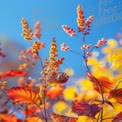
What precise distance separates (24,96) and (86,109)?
180 millimetres

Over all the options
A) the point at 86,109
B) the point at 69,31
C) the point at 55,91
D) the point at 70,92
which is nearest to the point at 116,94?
the point at 86,109

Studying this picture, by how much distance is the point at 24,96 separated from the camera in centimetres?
84

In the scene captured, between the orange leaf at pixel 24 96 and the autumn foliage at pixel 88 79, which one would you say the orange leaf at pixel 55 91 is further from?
the orange leaf at pixel 24 96

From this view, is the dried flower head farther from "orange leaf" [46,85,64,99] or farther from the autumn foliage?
"orange leaf" [46,85,64,99]

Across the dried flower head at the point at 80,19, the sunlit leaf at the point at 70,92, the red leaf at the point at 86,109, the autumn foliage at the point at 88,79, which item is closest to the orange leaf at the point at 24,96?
the autumn foliage at the point at 88,79

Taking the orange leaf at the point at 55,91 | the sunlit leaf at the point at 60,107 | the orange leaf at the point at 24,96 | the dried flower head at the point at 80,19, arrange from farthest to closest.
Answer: the orange leaf at the point at 55,91 < the sunlit leaf at the point at 60,107 < the orange leaf at the point at 24,96 < the dried flower head at the point at 80,19

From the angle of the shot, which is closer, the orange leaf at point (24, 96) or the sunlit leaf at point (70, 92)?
the orange leaf at point (24, 96)

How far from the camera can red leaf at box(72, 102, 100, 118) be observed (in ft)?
2.51

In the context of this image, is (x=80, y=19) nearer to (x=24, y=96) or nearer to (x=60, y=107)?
(x=24, y=96)

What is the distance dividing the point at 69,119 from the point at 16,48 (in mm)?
964

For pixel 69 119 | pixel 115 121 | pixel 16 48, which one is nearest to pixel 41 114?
pixel 69 119

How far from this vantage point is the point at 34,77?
1350mm

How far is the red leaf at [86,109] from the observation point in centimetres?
76

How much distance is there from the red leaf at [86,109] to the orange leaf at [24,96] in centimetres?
11
